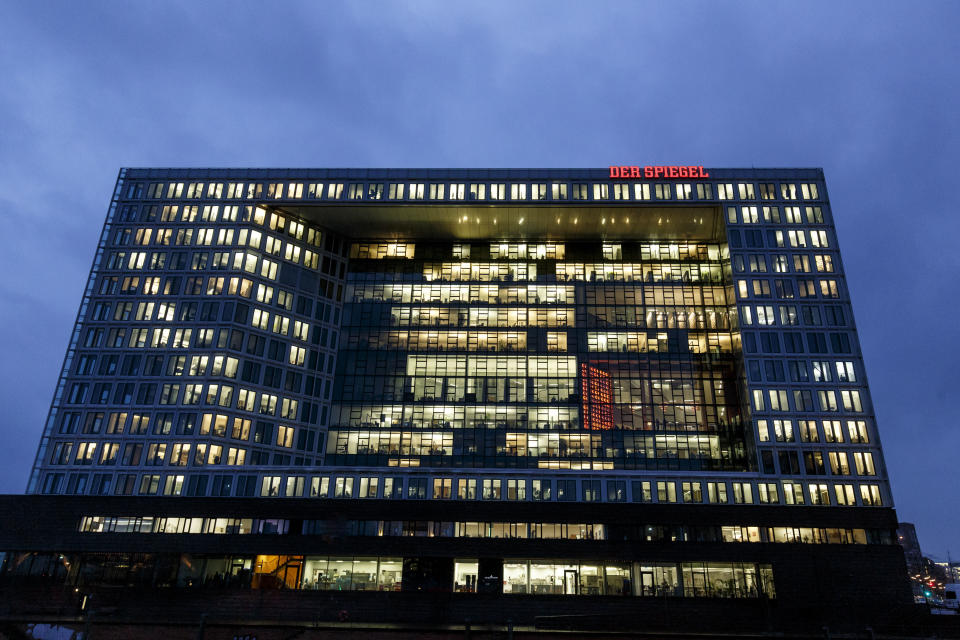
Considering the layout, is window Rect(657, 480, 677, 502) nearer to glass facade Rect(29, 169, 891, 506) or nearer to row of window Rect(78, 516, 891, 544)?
glass facade Rect(29, 169, 891, 506)

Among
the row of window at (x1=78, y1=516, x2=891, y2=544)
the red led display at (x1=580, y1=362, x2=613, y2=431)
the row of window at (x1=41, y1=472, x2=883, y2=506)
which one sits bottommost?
the row of window at (x1=78, y1=516, x2=891, y2=544)

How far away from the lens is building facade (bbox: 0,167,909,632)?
236 feet

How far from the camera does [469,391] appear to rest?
9031 centimetres

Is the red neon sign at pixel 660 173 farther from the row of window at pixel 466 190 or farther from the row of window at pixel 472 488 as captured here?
the row of window at pixel 472 488

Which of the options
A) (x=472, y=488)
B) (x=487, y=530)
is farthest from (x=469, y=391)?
(x=487, y=530)

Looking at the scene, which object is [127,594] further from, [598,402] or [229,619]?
[598,402]

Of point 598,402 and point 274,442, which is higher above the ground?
point 598,402

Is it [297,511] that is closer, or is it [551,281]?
[297,511]

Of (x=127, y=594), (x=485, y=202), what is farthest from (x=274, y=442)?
(x=485, y=202)

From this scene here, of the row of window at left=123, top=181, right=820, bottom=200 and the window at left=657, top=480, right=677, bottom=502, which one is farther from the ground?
the row of window at left=123, top=181, right=820, bottom=200

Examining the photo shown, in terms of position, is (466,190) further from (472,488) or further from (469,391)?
(472,488)

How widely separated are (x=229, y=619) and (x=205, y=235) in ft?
170

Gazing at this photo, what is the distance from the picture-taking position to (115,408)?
7944 cm

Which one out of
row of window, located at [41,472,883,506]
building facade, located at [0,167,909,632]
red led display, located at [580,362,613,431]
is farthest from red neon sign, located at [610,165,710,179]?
row of window, located at [41,472,883,506]
